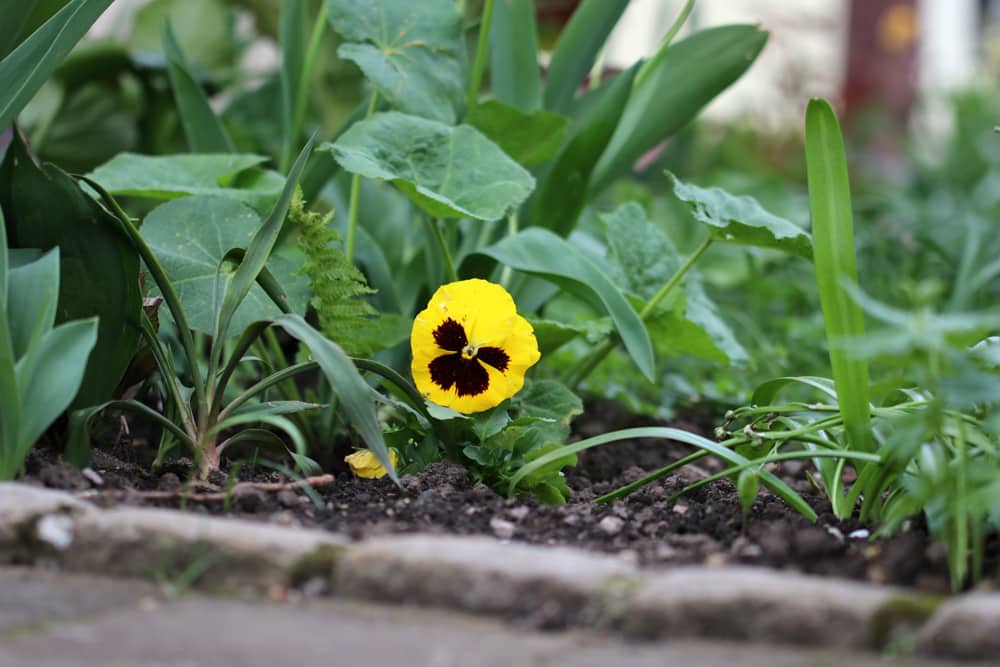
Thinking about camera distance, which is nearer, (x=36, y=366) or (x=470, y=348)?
(x=36, y=366)

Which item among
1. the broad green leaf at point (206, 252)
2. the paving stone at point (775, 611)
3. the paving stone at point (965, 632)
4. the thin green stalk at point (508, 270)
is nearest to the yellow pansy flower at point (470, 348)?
the broad green leaf at point (206, 252)

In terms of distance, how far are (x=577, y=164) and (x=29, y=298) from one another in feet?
2.98

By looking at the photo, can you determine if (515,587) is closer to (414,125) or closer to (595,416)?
(414,125)

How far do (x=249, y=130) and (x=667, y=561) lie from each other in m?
1.76

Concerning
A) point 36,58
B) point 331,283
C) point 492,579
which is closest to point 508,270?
point 331,283

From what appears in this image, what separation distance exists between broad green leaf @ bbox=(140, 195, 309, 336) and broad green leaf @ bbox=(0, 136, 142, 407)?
125 mm

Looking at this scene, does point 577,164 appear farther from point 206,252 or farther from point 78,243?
point 78,243

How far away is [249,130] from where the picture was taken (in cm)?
245

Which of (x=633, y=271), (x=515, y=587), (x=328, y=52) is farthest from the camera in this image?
(x=328, y=52)

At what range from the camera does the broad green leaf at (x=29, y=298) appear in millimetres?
1095

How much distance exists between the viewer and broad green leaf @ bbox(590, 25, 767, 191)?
180cm

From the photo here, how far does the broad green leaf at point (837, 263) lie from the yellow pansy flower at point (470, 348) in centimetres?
38

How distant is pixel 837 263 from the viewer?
1.16 m

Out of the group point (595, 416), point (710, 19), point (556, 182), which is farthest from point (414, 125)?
point (710, 19)
